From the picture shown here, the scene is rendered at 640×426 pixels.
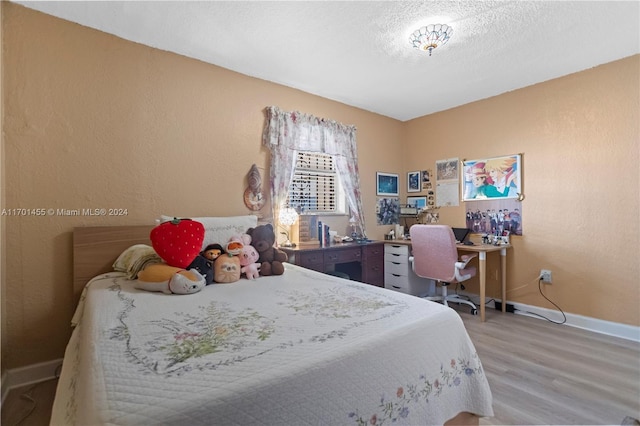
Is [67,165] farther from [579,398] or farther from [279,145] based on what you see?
[579,398]

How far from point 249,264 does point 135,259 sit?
78cm

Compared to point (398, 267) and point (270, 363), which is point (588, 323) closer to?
point (398, 267)

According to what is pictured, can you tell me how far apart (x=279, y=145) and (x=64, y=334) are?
7.70 feet

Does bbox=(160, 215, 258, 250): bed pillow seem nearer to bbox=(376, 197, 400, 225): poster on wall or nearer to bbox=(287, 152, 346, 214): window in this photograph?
bbox=(287, 152, 346, 214): window

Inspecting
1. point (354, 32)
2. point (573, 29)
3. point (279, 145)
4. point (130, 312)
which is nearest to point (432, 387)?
point (130, 312)

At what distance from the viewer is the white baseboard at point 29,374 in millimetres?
1916

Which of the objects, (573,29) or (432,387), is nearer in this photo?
(432,387)

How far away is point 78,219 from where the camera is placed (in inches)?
84.9

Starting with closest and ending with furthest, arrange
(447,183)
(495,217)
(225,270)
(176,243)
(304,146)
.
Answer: (176,243) → (225,270) → (304,146) → (495,217) → (447,183)

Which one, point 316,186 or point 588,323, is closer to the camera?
point 588,323

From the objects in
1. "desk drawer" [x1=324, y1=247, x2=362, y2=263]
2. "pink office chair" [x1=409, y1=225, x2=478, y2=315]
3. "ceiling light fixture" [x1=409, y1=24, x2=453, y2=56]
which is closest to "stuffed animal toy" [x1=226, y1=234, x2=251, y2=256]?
"desk drawer" [x1=324, y1=247, x2=362, y2=263]

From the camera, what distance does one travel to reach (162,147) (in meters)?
2.50

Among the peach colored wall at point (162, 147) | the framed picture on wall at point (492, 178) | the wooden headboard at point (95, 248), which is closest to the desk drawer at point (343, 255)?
the peach colored wall at point (162, 147)

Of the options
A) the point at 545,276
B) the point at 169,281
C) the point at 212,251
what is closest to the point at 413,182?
the point at 545,276
